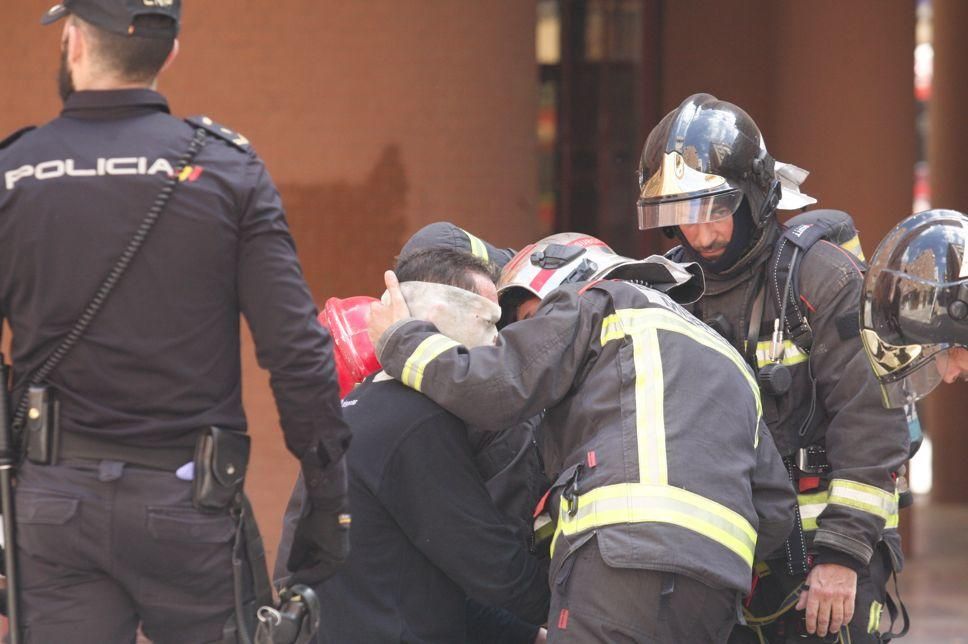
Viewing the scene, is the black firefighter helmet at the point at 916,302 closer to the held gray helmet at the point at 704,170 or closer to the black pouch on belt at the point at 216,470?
the held gray helmet at the point at 704,170

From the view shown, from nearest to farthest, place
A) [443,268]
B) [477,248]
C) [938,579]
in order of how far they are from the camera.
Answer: [443,268] < [477,248] < [938,579]

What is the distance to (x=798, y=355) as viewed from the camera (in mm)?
3471

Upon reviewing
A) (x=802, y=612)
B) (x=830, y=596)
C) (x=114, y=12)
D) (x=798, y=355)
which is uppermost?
(x=114, y=12)

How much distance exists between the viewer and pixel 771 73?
7.84 meters

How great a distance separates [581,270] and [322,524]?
3.17 feet

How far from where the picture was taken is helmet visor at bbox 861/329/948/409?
296 centimetres

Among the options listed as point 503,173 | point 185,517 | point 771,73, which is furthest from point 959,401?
point 185,517

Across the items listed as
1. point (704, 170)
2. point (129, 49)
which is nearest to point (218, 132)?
point (129, 49)

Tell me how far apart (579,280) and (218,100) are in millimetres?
3466

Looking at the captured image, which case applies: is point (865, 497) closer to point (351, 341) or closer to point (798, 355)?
point (798, 355)

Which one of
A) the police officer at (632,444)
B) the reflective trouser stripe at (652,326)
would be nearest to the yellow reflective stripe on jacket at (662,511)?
the police officer at (632,444)

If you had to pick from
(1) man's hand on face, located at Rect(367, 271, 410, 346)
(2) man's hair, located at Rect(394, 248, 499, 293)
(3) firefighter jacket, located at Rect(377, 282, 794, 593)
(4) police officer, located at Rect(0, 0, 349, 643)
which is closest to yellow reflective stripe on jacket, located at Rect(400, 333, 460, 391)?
(3) firefighter jacket, located at Rect(377, 282, 794, 593)

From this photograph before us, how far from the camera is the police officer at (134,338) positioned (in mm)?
2510

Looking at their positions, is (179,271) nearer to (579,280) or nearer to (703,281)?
(579,280)
